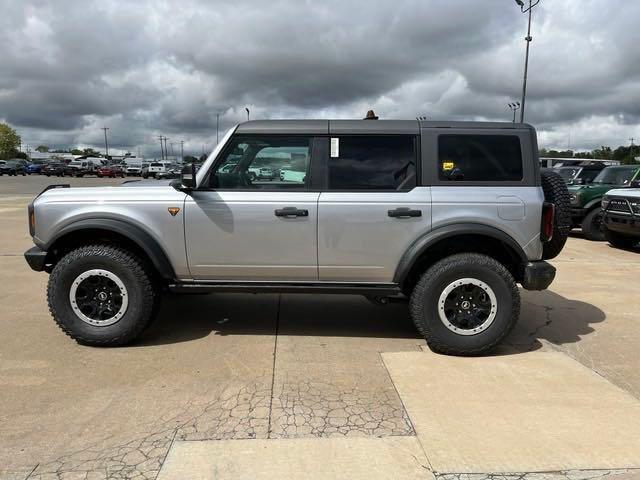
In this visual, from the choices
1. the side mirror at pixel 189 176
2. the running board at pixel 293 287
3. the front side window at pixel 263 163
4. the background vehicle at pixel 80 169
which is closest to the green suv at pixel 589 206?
the running board at pixel 293 287

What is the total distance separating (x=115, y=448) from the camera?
279 centimetres

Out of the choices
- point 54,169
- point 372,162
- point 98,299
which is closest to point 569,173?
point 372,162

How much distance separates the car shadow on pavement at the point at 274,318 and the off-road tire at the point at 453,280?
0.58 m

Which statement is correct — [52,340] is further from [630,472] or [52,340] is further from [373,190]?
[630,472]

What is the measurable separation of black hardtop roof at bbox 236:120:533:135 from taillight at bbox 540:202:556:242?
682 millimetres

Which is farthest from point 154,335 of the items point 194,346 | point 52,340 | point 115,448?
point 115,448

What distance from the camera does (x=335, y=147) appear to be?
13.9ft

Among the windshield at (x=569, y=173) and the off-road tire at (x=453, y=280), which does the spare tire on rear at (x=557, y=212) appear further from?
the windshield at (x=569, y=173)

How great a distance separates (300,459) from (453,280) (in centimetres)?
202

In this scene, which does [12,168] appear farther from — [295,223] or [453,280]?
[453,280]

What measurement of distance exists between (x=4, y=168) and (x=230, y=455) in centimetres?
5911

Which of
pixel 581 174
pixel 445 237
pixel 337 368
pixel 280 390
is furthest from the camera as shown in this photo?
pixel 581 174

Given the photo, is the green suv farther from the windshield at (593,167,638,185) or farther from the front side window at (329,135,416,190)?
the front side window at (329,135,416,190)

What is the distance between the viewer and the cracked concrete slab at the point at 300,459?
256 centimetres
